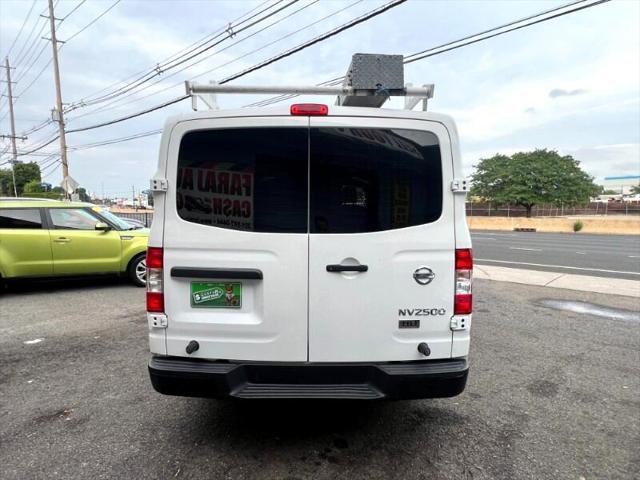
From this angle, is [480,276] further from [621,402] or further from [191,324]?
[191,324]

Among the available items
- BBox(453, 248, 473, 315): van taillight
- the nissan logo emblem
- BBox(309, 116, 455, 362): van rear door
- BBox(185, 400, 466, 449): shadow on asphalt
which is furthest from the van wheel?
BBox(453, 248, 473, 315): van taillight

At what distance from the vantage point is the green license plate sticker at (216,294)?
8.38ft

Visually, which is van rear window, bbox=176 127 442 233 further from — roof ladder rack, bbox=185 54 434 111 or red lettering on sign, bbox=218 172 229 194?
roof ladder rack, bbox=185 54 434 111

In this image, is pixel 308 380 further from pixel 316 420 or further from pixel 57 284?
pixel 57 284

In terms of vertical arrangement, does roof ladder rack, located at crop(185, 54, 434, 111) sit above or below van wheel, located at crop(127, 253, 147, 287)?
above

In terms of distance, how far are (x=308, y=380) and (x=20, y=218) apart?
7.04 meters

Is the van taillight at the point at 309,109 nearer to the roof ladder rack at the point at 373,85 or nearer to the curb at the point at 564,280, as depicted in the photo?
the roof ladder rack at the point at 373,85

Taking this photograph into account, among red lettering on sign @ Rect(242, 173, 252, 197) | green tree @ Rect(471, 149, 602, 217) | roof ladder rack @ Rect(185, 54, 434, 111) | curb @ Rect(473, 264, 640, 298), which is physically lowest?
curb @ Rect(473, 264, 640, 298)

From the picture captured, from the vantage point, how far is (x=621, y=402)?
3602 millimetres

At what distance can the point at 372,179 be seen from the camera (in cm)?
254

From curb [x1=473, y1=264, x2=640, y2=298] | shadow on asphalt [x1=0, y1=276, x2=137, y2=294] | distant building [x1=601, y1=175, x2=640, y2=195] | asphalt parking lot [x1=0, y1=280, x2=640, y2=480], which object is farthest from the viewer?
distant building [x1=601, y1=175, x2=640, y2=195]

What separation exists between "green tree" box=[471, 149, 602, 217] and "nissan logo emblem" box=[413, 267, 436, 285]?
5341cm

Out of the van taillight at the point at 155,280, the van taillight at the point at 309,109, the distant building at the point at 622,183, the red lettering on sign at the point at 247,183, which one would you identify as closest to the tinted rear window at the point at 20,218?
the van taillight at the point at 155,280

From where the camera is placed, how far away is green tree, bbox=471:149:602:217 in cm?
5028
